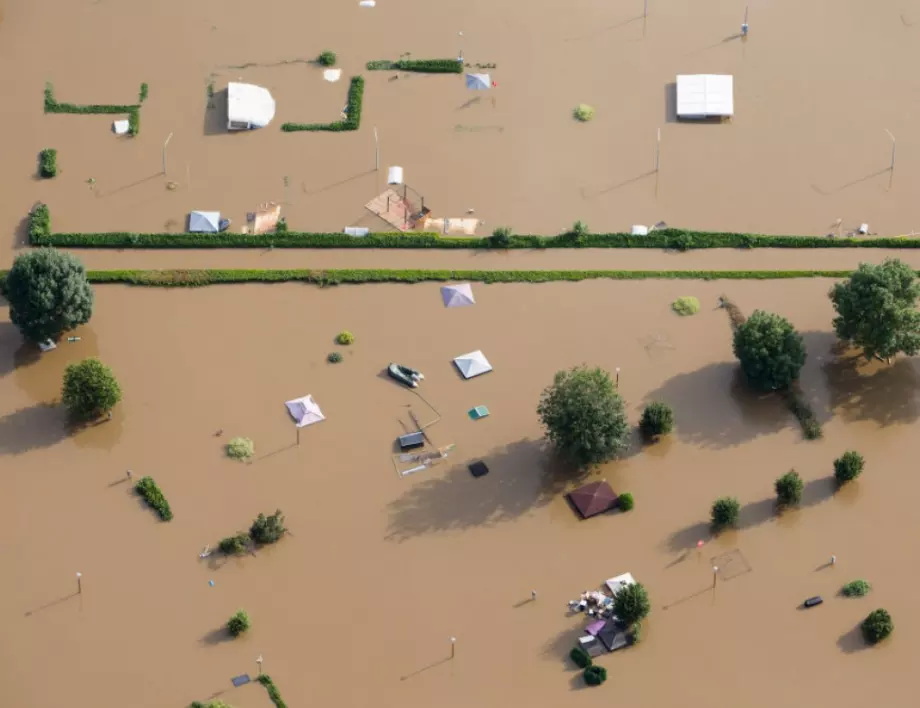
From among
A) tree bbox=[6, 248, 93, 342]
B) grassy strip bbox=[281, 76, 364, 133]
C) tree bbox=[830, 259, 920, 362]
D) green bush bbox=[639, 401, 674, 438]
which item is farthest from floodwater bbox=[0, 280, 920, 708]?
grassy strip bbox=[281, 76, 364, 133]

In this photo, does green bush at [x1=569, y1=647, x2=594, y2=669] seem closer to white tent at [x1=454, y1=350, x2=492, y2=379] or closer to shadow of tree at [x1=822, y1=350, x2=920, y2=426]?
white tent at [x1=454, y1=350, x2=492, y2=379]

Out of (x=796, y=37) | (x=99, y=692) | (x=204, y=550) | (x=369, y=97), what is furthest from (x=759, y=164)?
(x=99, y=692)

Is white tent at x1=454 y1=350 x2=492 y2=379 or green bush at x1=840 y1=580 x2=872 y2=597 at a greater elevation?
white tent at x1=454 y1=350 x2=492 y2=379

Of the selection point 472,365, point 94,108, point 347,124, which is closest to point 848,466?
point 472,365

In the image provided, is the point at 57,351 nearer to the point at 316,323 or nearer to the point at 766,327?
the point at 316,323

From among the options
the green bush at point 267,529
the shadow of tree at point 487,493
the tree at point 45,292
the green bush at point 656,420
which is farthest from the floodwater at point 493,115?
the green bush at point 267,529

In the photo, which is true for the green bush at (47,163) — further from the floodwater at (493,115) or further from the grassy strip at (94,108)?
the grassy strip at (94,108)

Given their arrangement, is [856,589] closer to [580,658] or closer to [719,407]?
[719,407]
